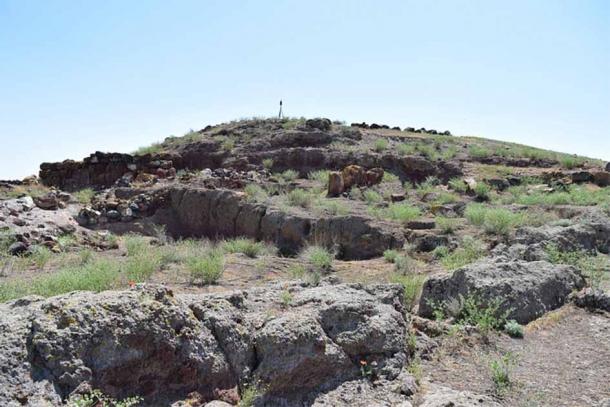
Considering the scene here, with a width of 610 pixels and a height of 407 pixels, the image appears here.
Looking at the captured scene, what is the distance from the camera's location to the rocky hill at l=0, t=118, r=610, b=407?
3332mm

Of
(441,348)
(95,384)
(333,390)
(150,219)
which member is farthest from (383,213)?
(95,384)

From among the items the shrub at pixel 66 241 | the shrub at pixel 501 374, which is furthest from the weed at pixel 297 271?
the shrub at pixel 66 241

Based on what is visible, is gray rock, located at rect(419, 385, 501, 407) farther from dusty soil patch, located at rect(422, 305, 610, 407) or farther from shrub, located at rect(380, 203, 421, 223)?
shrub, located at rect(380, 203, 421, 223)

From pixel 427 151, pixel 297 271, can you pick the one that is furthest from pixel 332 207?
pixel 427 151

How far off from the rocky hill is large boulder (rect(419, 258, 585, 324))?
0.02 metres

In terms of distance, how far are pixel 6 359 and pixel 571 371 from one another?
4077 mm

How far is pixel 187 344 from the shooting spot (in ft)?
11.7

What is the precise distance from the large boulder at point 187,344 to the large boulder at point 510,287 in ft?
4.81

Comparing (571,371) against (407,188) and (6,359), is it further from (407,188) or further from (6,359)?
(407,188)

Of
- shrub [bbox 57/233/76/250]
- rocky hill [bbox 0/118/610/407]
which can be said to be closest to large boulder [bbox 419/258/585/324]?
rocky hill [bbox 0/118/610/407]

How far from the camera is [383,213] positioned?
1230 cm

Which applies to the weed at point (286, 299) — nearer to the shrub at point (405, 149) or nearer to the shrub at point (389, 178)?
the shrub at point (389, 178)

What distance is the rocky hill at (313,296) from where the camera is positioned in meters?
3.33

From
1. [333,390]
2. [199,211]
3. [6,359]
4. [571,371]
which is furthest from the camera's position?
[199,211]
